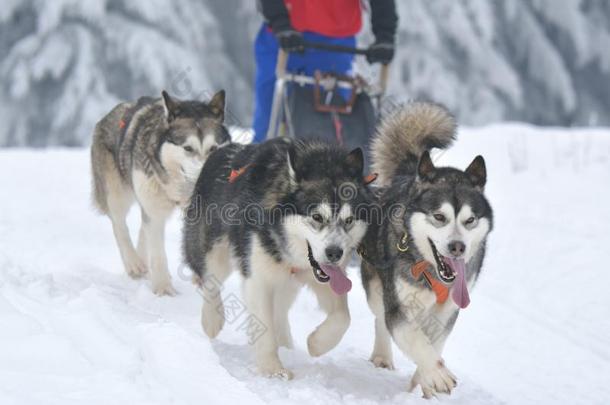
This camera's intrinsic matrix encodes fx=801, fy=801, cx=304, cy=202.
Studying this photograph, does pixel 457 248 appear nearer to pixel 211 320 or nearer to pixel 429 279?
pixel 429 279

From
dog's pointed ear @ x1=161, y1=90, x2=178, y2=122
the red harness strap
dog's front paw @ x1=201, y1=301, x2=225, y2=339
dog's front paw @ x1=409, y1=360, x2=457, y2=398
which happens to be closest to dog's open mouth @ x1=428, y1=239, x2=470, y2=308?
dog's front paw @ x1=409, y1=360, x2=457, y2=398

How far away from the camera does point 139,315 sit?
3.72 meters

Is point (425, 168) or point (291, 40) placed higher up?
point (291, 40)

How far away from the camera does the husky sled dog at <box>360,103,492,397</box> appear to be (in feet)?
10.1

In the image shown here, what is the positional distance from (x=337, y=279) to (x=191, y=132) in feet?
5.24

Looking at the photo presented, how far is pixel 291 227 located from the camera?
3.21 meters

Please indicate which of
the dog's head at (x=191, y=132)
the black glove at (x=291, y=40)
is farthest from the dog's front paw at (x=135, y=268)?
the black glove at (x=291, y=40)

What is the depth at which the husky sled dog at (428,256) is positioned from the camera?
307cm

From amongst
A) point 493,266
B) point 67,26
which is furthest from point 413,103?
point 67,26

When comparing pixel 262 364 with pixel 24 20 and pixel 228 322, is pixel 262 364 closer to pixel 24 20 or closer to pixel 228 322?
pixel 228 322

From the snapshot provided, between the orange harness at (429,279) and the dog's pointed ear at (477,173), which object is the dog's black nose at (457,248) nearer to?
the orange harness at (429,279)

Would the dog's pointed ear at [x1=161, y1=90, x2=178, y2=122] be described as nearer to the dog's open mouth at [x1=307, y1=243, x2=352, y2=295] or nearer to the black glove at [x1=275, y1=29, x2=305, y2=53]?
the black glove at [x1=275, y1=29, x2=305, y2=53]

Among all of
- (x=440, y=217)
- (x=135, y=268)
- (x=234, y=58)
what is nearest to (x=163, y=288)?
(x=135, y=268)

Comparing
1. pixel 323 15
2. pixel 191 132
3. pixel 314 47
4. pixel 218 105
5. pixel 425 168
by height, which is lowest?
pixel 191 132
